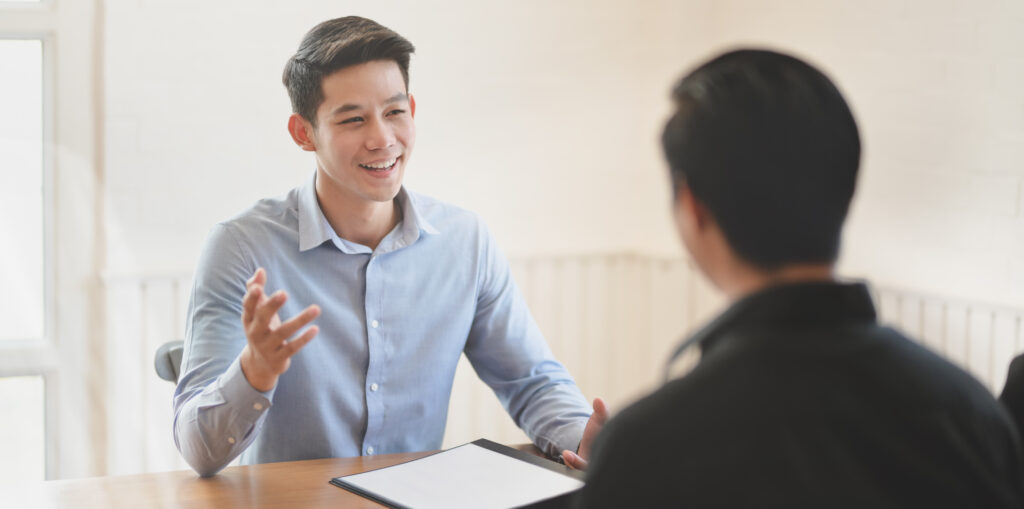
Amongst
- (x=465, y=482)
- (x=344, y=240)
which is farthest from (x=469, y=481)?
(x=344, y=240)

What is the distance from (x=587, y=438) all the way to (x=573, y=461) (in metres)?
0.07

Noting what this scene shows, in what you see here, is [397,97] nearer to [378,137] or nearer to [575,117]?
[378,137]

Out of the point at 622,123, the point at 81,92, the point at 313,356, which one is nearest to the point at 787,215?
the point at 313,356

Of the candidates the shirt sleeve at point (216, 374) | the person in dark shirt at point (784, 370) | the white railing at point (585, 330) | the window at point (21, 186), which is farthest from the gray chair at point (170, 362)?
the person in dark shirt at point (784, 370)

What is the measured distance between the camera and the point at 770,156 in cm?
77

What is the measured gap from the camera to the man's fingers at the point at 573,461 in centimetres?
156

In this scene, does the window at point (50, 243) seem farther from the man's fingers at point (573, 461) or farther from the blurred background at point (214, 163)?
the man's fingers at point (573, 461)

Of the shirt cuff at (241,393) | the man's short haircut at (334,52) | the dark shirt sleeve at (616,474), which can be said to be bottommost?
the shirt cuff at (241,393)

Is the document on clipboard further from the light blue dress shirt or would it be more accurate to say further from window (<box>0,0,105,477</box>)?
window (<box>0,0,105,477</box>)

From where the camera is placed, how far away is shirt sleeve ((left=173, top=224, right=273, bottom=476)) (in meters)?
1.52

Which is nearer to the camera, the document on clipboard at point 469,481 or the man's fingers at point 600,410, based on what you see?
the document on clipboard at point 469,481

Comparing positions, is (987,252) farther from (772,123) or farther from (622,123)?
(772,123)

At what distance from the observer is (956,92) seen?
2.63m

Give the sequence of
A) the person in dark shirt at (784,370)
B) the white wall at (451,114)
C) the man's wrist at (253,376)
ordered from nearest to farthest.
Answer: the person in dark shirt at (784,370), the man's wrist at (253,376), the white wall at (451,114)
